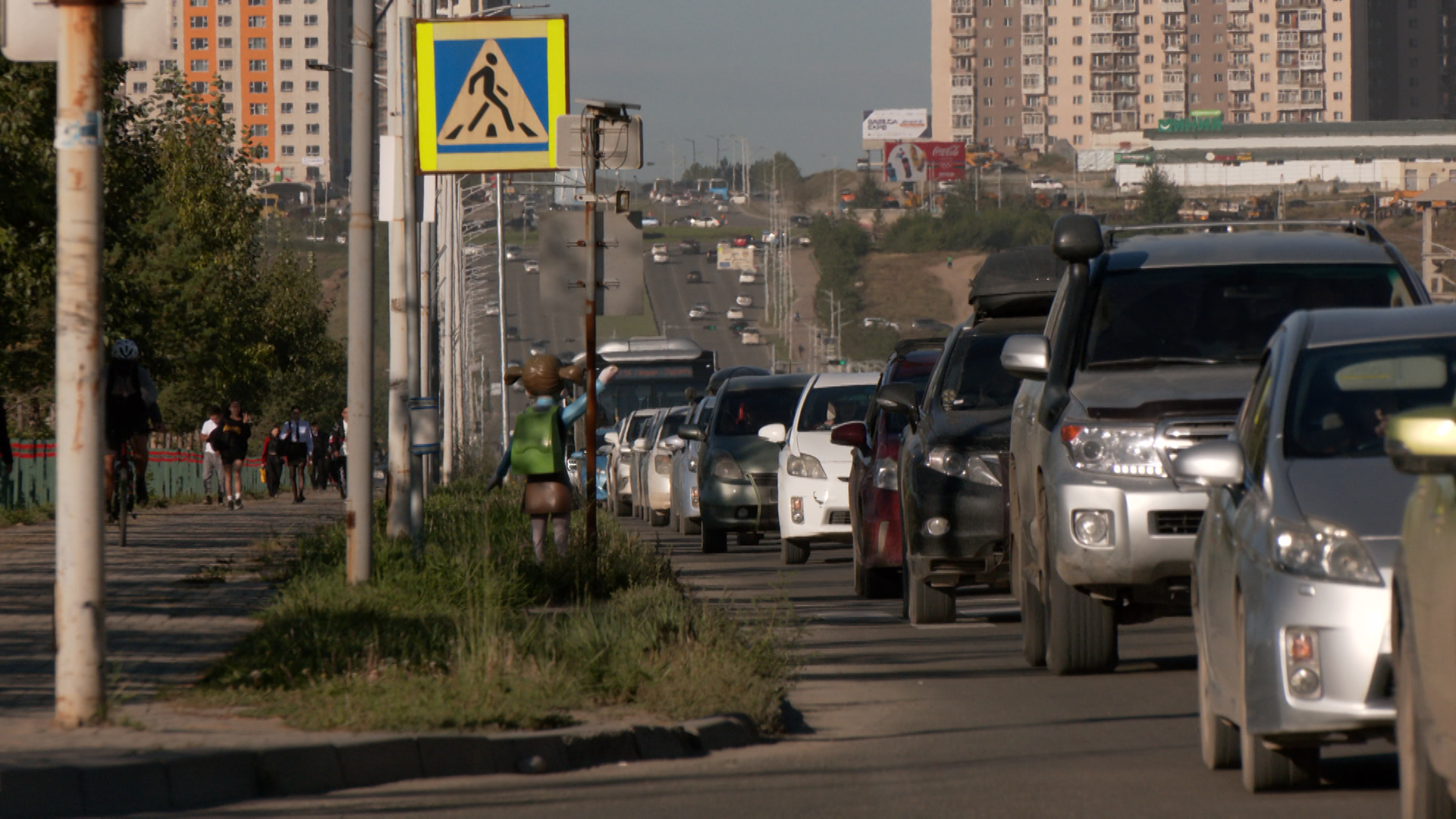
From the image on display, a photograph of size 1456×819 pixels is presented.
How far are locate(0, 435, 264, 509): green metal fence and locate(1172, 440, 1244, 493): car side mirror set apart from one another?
21.6m

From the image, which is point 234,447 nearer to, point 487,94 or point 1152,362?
point 487,94

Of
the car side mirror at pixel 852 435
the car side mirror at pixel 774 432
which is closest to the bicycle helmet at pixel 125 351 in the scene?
the car side mirror at pixel 774 432

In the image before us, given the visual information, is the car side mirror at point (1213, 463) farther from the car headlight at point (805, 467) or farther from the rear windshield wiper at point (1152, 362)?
the car headlight at point (805, 467)

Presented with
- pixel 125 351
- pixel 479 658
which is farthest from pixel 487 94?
pixel 479 658

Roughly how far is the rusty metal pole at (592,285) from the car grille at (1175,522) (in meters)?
7.27

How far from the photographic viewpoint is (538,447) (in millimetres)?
14898

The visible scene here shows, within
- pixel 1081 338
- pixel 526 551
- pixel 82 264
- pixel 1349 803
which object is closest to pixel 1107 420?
pixel 1081 338

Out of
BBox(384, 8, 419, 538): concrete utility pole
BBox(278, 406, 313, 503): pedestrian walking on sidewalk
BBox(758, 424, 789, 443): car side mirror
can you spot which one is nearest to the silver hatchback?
BBox(384, 8, 419, 538): concrete utility pole

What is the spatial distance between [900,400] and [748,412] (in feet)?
31.6

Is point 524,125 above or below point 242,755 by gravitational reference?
Result: above

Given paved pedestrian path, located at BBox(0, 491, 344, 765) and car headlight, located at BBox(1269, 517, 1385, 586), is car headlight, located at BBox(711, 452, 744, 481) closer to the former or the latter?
paved pedestrian path, located at BBox(0, 491, 344, 765)

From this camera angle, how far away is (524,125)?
1762 cm

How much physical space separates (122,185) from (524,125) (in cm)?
1243

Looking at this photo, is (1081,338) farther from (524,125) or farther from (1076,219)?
(524,125)
